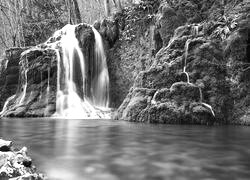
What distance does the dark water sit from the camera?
4.10 metres

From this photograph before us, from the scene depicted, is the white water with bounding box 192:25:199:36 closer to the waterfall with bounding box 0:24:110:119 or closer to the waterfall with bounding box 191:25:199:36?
the waterfall with bounding box 191:25:199:36

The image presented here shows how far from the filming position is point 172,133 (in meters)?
7.91

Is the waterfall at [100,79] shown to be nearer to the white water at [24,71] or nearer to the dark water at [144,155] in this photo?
the white water at [24,71]

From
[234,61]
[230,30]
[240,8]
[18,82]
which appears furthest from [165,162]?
[18,82]

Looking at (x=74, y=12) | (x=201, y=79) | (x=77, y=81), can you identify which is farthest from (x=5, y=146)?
(x=74, y=12)

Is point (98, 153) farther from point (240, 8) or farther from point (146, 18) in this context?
point (146, 18)

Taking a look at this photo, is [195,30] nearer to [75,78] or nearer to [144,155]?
[75,78]

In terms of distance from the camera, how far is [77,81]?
59.5 feet

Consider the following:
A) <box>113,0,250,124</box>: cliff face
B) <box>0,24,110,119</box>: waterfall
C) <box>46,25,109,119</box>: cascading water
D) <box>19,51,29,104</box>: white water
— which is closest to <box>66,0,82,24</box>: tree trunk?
<box>0,24,110,119</box>: waterfall

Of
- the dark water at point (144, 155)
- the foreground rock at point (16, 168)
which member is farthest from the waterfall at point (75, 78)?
the foreground rock at point (16, 168)

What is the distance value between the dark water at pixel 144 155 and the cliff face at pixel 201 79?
200 centimetres

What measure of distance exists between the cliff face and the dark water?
2004mm

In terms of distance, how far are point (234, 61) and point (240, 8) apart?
2352 mm

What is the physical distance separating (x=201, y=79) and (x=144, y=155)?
19.8ft
